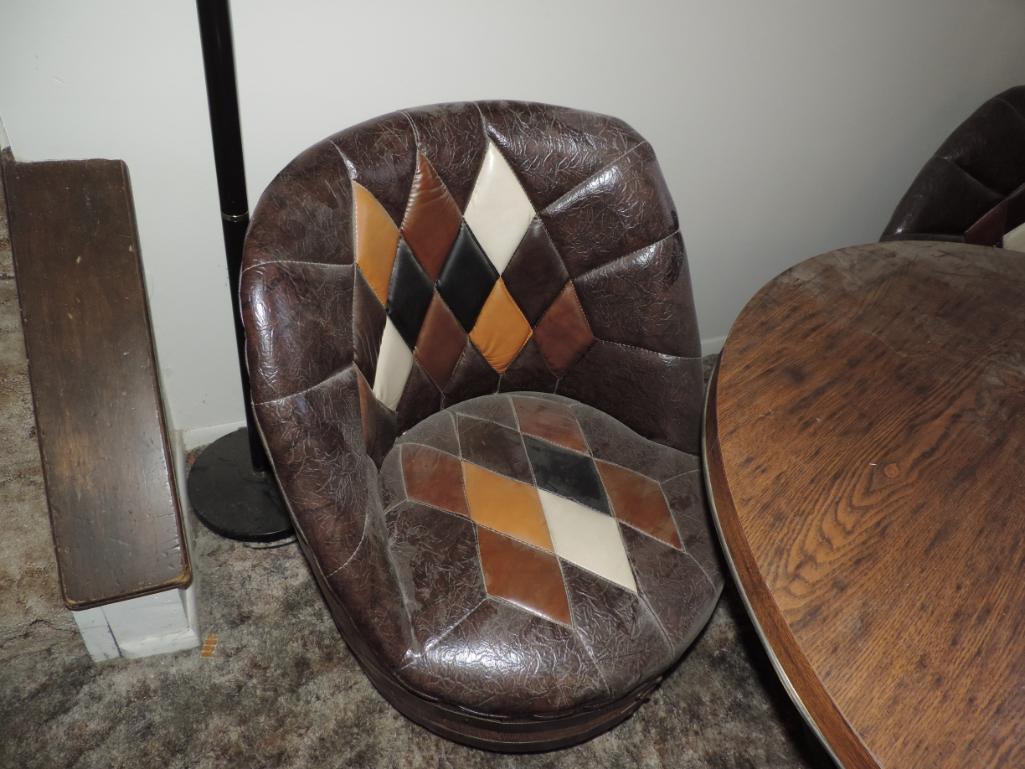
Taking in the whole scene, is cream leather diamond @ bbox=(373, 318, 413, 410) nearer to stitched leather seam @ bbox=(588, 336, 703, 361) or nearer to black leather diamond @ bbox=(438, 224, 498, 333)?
black leather diamond @ bbox=(438, 224, 498, 333)

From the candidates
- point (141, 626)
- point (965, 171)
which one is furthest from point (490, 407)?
point (965, 171)

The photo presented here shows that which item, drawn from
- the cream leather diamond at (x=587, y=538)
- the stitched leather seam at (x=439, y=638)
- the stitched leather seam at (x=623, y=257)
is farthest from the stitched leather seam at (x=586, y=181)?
the stitched leather seam at (x=439, y=638)

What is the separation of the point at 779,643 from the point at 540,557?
0.45 m

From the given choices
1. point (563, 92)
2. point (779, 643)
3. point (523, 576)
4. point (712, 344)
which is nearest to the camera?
point (779, 643)

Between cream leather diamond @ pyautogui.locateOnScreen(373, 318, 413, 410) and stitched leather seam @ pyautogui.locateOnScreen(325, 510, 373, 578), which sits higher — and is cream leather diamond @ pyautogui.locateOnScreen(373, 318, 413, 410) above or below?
above

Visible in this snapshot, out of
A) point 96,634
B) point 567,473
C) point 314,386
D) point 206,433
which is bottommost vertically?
point 96,634

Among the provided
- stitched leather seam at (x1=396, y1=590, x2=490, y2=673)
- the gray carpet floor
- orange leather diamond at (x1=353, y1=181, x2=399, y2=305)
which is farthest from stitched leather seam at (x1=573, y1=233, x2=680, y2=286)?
the gray carpet floor

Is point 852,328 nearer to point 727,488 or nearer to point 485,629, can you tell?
point 727,488

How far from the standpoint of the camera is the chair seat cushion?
1064 millimetres

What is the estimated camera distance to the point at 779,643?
77cm

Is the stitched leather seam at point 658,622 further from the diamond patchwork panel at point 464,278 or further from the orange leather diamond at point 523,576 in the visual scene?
the diamond patchwork panel at point 464,278

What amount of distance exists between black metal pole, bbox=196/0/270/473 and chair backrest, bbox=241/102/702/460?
0.11 metres

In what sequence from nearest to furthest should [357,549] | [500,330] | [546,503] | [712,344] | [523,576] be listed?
1. [357,549]
2. [523,576]
3. [546,503]
4. [500,330]
5. [712,344]

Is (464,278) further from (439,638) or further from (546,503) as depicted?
(439,638)
